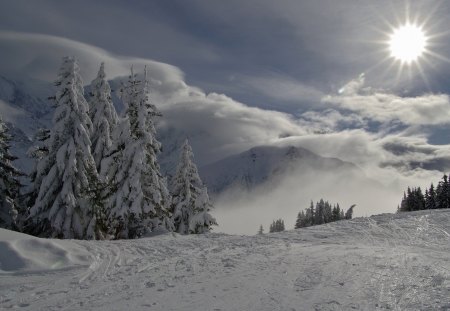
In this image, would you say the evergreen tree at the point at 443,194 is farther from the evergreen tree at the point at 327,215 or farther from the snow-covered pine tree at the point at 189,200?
the snow-covered pine tree at the point at 189,200

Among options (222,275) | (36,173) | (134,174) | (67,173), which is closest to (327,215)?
(134,174)

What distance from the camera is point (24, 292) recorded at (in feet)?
33.8

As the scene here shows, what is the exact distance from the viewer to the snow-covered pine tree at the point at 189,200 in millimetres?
34438

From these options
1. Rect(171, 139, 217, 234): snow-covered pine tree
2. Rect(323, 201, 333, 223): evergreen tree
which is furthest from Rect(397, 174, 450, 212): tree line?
Rect(171, 139, 217, 234): snow-covered pine tree

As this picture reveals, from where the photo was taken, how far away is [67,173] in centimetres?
2633

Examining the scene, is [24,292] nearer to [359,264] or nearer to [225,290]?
[225,290]

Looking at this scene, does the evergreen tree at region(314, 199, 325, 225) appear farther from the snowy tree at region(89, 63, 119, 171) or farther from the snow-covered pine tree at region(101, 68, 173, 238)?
the snow-covered pine tree at region(101, 68, 173, 238)

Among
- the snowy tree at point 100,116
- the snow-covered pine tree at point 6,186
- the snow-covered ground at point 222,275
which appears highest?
the snowy tree at point 100,116

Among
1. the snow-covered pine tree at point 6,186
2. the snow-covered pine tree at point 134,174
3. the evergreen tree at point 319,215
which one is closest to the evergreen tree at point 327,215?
the evergreen tree at point 319,215

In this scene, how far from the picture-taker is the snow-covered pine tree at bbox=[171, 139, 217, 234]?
34438mm

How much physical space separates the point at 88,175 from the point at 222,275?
1798 centimetres

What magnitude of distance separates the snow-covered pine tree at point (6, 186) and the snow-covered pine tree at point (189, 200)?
11.8m

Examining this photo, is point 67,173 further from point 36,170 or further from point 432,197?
point 432,197

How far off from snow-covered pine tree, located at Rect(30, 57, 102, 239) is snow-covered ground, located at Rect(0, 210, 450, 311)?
A: 33.4 feet
